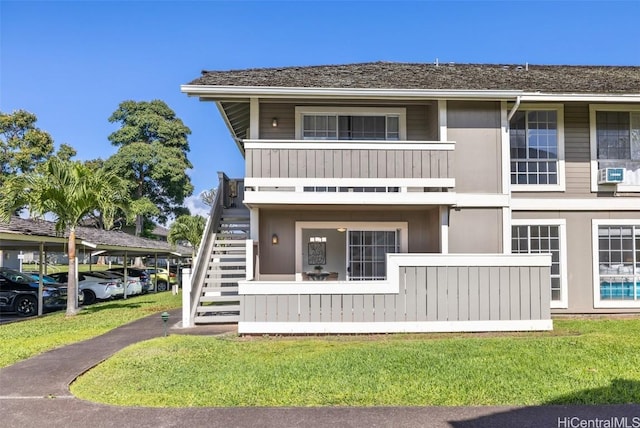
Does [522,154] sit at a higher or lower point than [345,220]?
higher

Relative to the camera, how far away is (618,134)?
11938 mm

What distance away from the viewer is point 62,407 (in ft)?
16.8

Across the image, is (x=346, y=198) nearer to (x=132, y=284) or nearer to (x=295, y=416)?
(x=295, y=416)

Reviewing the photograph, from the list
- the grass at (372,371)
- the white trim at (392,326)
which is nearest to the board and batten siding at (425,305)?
the white trim at (392,326)

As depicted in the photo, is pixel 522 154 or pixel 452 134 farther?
pixel 522 154

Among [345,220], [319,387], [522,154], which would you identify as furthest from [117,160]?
[319,387]

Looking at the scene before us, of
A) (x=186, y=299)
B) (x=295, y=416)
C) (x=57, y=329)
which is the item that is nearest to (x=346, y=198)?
(x=186, y=299)

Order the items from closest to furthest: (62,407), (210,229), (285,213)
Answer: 1. (62,407)
2. (285,213)
3. (210,229)

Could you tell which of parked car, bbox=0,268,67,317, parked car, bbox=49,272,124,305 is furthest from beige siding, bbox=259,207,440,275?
parked car, bbox=49,272,124,305

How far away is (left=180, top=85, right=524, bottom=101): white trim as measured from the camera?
10.3 metres

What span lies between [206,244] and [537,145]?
9.17m

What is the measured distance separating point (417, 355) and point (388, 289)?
7.09ft

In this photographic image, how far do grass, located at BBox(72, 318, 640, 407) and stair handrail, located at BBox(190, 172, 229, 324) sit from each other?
6.80 feet

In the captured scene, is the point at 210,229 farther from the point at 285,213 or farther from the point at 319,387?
the point at 319,387
